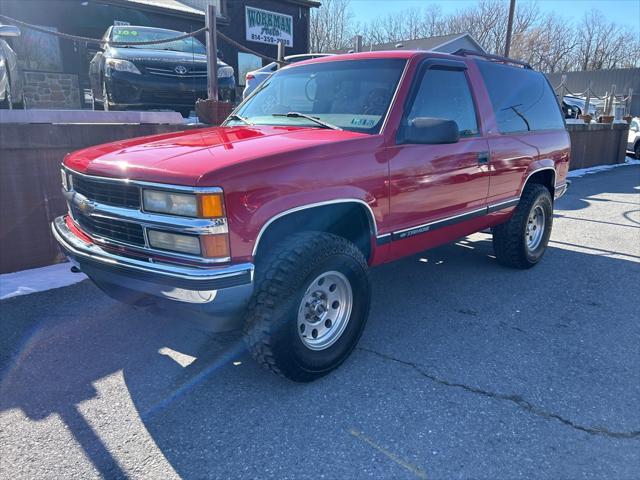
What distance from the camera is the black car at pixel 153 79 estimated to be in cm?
779

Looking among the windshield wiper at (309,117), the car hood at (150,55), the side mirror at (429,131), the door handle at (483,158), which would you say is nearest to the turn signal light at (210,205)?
the windshield wiper at (309,117)

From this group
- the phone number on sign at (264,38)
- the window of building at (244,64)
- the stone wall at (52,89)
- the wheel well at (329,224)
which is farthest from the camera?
the phone number on sign at (264,38)

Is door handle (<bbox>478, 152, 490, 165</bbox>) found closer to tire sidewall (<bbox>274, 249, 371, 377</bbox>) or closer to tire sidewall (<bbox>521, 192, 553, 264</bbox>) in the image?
tire sidewall (<bbox>521, 192, 553, 264</bbox>)

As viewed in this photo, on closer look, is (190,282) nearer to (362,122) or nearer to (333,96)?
(362,122)

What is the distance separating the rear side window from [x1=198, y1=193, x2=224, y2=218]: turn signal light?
2.94 m

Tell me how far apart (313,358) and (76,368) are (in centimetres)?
152

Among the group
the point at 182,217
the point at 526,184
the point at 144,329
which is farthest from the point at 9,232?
the point at 526,184

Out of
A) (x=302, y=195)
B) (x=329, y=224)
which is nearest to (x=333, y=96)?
(x=329, y=224)

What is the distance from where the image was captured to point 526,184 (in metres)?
5.02

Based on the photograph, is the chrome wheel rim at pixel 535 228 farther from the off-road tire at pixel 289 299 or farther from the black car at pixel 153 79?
the black car at pixel 153 79

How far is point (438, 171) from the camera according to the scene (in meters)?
3.63

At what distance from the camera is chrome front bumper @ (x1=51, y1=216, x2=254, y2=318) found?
242 centimetres

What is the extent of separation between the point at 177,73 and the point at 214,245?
6519 mm

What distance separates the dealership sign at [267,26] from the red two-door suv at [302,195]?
16729mm
